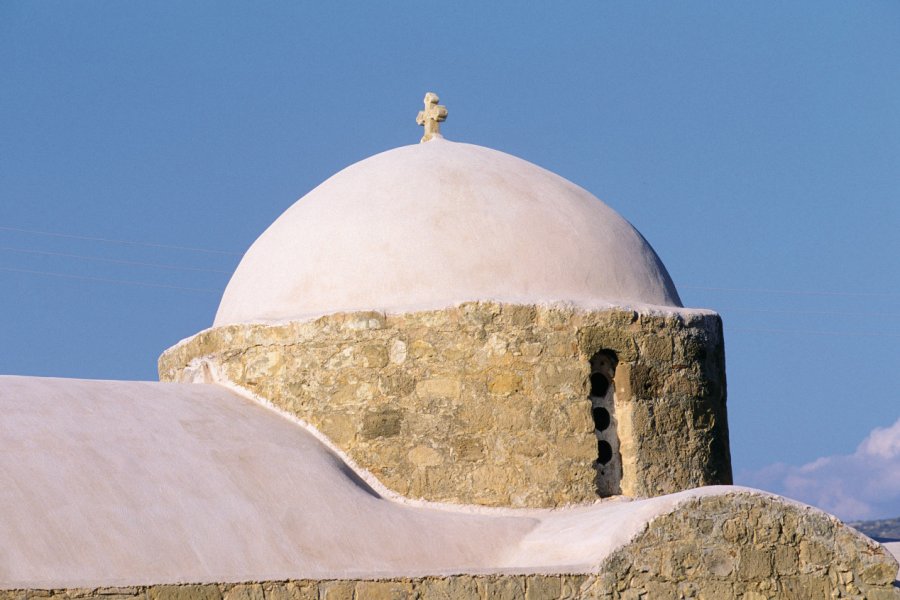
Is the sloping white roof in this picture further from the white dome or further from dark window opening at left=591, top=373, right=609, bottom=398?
the white dome

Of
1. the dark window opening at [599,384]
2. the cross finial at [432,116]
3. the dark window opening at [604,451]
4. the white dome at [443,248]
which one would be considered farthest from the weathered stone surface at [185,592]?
the cross finial at [432,116]

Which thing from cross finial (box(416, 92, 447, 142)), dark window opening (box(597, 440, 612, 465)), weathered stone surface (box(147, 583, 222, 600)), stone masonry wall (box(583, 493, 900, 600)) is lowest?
weathered stone surface (box(147, 583, 222, 600))

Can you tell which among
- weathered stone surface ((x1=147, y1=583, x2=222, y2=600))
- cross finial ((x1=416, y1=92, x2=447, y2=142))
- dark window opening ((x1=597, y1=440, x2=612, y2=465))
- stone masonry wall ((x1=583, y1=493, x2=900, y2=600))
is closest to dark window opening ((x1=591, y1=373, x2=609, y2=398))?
dark window opening ((x1=597, y1=440, x2=612, y2=465))

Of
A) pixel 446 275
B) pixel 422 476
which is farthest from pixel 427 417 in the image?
pixel 446 275

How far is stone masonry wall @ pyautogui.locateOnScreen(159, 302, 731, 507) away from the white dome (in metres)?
0.19

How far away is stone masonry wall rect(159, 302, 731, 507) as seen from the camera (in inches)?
370

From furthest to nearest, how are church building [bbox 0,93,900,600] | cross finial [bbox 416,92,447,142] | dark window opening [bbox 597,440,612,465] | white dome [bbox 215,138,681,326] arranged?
cross finial [bbox 416,92,447,142], white dome [bbox 215,138,681,326], dark window opening [bbox 597,440,612,465], church building [bbox 0,93,900,600]

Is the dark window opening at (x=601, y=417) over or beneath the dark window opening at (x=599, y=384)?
beneath

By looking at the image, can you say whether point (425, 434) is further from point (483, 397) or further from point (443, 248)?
point (443, 248)

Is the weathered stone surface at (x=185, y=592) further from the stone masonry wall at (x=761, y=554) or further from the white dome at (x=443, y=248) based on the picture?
the white dome at (x=443, y=248)

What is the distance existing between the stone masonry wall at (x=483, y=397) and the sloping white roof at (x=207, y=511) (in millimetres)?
215

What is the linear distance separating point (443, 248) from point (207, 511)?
277 centimetres

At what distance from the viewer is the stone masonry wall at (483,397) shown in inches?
370

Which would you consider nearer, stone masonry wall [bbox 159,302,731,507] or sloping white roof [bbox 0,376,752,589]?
sloping white roof [bbox 0,376,752,589]
